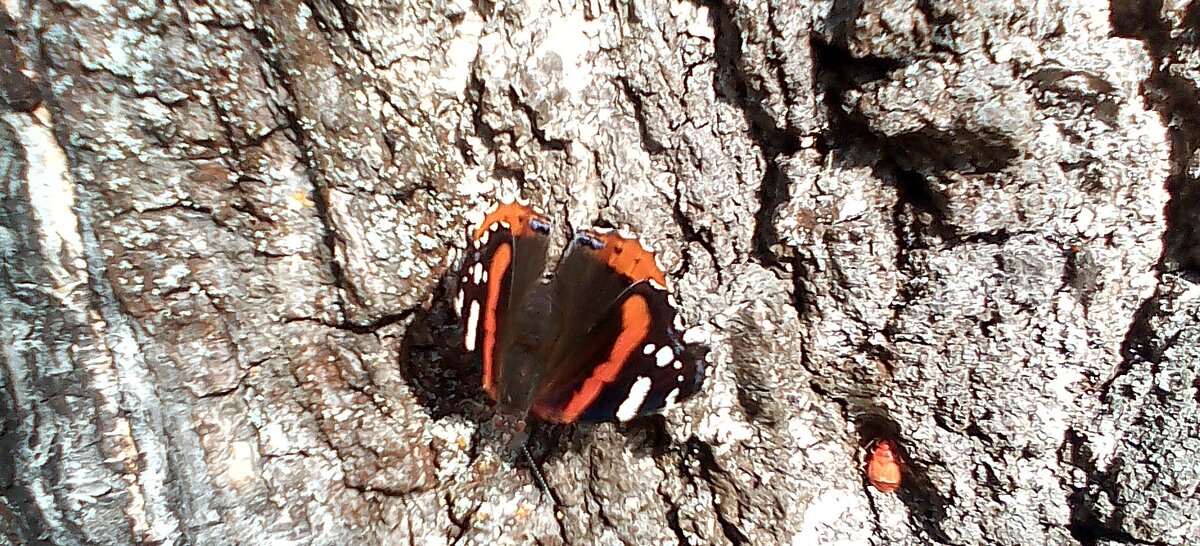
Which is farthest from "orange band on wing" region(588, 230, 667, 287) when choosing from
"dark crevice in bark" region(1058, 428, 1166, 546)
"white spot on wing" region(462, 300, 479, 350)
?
"dark crevice in bark" region(1058, 428, 1166, 546)

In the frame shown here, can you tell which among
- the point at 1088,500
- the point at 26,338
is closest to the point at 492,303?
the point at 26,338

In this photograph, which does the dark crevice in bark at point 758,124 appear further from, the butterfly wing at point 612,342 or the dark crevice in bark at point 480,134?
the dark crevice in bark at point 480,134

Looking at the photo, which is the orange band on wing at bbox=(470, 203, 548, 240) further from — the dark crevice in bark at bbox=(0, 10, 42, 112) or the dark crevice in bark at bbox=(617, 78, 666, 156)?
the dark crevice in bark at bbox=(0, 10, 42, 112)

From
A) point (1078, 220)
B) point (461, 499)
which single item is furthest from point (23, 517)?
point (1078, 220)

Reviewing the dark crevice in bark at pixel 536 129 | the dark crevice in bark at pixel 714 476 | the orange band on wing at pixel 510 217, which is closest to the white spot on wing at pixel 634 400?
the dark crevice in bark at pixel 714 476

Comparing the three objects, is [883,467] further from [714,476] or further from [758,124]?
[758,124]

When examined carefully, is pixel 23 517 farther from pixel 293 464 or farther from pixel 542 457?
pixel 542 457
